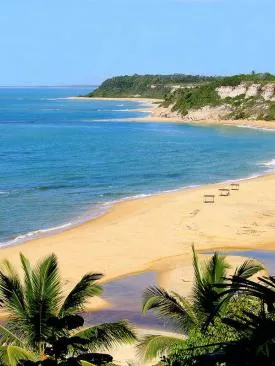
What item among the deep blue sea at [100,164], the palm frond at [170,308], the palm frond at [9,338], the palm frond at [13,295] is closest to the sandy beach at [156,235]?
the deep blue sea at [100,164]

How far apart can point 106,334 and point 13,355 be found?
7.30 feet

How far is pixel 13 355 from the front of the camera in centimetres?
1091

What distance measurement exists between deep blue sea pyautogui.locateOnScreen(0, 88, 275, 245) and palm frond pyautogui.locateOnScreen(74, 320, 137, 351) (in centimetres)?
2078

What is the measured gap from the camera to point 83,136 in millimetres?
92312

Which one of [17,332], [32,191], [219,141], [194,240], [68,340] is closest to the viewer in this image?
[68,340]

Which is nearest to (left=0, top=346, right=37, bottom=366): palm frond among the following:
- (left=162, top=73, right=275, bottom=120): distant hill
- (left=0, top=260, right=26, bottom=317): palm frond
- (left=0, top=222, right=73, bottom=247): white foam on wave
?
(left=0, top=260, right=26, bottom=317): palm frond

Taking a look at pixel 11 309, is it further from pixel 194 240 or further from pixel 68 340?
pixel 194 240

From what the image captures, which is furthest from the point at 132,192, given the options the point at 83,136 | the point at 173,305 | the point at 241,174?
the point at 83,136

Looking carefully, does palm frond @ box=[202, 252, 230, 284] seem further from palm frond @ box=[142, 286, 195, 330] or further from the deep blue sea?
the deep blue sea

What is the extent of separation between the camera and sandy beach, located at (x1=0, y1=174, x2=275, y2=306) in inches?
1092

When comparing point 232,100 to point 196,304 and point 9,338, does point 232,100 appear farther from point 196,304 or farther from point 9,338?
point 9,338

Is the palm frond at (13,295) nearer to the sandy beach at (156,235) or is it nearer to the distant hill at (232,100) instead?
the sandy beach at (156,235)

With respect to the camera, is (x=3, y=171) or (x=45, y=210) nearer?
(x=45, y=210)

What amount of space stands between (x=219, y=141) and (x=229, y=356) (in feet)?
254
